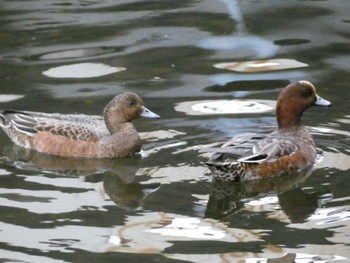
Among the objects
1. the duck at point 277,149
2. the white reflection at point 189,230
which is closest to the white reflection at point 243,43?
the duck at point 277,149

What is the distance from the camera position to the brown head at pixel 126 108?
32.4ft

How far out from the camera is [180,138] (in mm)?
9672

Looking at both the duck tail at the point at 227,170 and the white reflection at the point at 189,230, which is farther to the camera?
the duck tail at the point at 227,170

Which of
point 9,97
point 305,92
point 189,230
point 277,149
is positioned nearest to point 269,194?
point 277,149

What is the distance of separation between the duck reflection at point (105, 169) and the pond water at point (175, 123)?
2 centimetres

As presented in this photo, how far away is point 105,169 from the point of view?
9.38 m

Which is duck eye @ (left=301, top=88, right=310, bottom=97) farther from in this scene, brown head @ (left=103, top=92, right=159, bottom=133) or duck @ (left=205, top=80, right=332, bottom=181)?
brown head @ (left=103, top=92, right=159, bottom=133)

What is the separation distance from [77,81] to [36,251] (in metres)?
3.88

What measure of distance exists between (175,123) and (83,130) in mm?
766

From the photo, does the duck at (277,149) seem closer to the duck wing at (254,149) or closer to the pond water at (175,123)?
the duck wing at (254,149)

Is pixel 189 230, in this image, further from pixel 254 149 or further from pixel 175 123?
pixel 175 123

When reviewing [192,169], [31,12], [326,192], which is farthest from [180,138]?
[31,12]

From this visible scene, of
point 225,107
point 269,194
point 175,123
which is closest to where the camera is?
point 269,194

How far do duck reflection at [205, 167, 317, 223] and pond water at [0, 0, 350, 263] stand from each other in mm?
14
